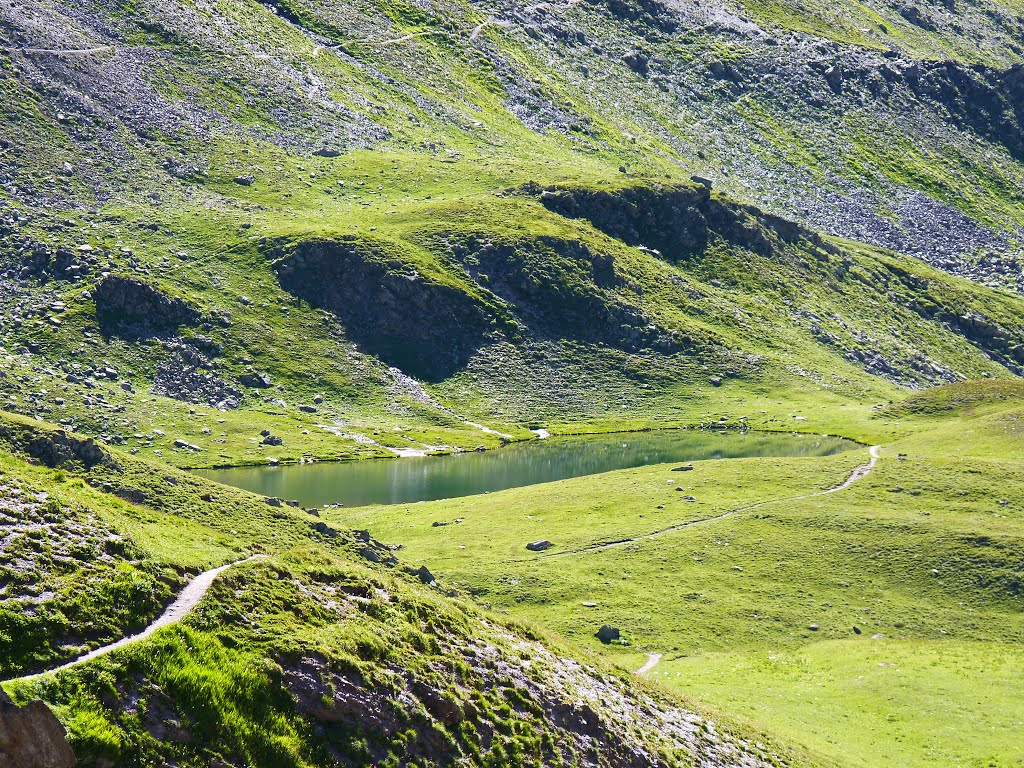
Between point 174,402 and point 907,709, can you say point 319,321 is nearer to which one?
point 174,402

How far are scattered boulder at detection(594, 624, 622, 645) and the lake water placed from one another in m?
51.1

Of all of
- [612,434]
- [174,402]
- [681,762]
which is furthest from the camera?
[612,434]

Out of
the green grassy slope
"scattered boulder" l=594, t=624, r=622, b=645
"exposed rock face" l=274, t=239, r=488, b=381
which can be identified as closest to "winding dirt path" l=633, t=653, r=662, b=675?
the green grassy slope

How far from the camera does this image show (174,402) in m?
157

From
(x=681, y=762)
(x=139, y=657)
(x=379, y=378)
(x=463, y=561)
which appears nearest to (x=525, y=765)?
(x=681, y=762)

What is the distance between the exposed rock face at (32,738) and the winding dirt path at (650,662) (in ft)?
134

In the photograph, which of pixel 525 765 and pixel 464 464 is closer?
pixel 525 765

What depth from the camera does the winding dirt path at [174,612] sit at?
23.5 metres

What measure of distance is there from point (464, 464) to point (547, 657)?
103772 mm

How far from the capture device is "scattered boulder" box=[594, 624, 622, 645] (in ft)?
212

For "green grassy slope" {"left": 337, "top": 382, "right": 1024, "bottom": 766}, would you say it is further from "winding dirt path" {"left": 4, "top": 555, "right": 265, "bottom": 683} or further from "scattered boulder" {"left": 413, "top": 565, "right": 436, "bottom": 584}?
"winding dirt path" {"left": 4, "top": 555, "right": 265, "bottom": 683}

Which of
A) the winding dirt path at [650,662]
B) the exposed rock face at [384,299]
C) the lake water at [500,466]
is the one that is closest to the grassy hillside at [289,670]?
the winding dirt path at [650,662]

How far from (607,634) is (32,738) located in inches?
1848

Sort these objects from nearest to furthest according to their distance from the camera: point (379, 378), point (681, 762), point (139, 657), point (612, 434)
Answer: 1. point (139, 657)
2. point (681, 762)
3. point (612, 434)
4. point (379, 378)
